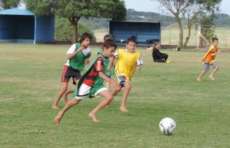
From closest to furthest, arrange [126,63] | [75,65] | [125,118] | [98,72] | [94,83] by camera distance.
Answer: [98,72] < [94,83] < [125,118] < [75,65] < [126,63]

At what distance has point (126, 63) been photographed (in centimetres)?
1399

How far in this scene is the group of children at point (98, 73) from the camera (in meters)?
11.2

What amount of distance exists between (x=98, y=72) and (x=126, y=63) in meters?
2.97

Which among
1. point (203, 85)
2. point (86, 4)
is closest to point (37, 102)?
point (203, 85)

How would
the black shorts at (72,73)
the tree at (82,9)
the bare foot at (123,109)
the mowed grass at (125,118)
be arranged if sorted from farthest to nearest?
the tree at (82,9), the black shorts at (72,73), the bare foot at (123,109), the mowed grass at (125,118)

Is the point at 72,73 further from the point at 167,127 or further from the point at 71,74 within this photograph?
the point at 167,127

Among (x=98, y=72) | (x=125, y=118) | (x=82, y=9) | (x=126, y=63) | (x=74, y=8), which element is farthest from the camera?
(x=82, y=9)

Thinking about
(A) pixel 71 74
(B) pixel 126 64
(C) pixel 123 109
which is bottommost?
(C) pixel 123 109

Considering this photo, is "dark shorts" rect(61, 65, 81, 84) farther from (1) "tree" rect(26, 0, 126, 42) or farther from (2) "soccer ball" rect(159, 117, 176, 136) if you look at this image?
(1) "tree" rect(26, 0, 126, 42)

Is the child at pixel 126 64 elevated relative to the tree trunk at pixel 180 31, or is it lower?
elevated

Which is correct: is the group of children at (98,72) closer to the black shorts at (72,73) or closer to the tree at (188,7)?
the black shorts at (72,73)

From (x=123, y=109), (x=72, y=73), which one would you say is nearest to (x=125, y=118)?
(x=123, y=109)

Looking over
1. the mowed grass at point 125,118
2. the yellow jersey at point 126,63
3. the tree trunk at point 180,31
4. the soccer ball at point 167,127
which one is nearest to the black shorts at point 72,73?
the mowed grass at point 125,118

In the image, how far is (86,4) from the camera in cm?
6588
